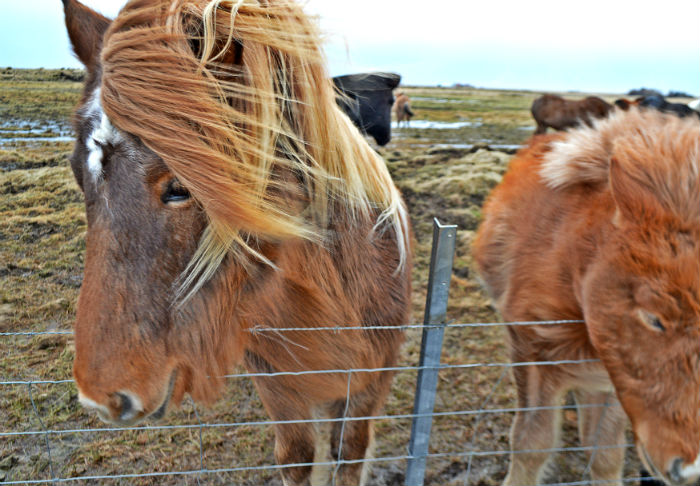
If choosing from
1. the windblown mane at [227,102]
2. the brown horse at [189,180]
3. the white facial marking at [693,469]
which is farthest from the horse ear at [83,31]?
the white facial marking at [693,469]

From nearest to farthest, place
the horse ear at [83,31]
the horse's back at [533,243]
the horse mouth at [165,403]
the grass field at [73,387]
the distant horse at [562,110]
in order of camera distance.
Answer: the horse mouth at [165,403] → the horse ear at [83,31] → the horse's back at [533,243] → the grass field at [73,387] → the distant horse at [562,110]

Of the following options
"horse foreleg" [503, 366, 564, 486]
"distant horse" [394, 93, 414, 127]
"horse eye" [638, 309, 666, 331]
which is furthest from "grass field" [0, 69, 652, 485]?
"distant horse" [394, 93, 414, 127]

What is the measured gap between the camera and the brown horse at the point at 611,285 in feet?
5.12

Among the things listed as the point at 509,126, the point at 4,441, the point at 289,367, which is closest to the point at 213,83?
the point at 289,367

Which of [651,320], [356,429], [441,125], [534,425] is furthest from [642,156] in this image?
[441,125]

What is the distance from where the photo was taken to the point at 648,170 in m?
1.85

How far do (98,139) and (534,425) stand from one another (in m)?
2.60

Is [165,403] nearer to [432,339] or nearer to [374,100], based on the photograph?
[432,339]

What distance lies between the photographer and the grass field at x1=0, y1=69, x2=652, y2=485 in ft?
9.04

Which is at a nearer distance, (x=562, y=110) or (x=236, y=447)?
(x=236, y=447)

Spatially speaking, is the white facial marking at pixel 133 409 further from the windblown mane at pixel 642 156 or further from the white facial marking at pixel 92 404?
the windblown mane at pixel 642 156

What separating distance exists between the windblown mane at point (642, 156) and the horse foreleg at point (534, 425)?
3.58ft

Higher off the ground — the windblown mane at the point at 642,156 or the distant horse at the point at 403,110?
the distant horse at the point at 403,110

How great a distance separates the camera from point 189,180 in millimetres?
1132
